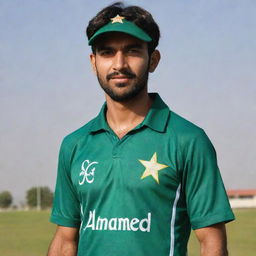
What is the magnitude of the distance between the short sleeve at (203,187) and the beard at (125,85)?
0.49 metres

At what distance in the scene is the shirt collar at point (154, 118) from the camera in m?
4.21

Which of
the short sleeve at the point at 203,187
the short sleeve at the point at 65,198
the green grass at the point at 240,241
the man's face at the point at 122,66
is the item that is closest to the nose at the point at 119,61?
the man's face at the point at 122,66

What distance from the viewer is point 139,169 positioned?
4086 millimetres

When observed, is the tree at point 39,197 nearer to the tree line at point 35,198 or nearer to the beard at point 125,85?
the tree line at point 35,198

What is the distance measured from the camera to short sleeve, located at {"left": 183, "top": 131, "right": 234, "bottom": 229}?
13.2ft

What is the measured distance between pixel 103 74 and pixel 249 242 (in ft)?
76.2

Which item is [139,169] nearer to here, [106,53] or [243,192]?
[106,53]

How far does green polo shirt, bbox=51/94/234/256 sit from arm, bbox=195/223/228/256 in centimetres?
5

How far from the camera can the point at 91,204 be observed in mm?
4188

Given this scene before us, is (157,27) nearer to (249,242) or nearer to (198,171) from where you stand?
(198,171)

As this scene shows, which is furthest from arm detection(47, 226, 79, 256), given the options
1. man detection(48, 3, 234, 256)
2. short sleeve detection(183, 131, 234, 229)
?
short sleeve detection(183, 131, 234, 229)

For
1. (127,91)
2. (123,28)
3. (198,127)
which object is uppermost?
(123,28)

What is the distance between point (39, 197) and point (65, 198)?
9483 cm

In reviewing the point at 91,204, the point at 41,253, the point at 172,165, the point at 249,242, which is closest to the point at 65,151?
the point at 91,204
